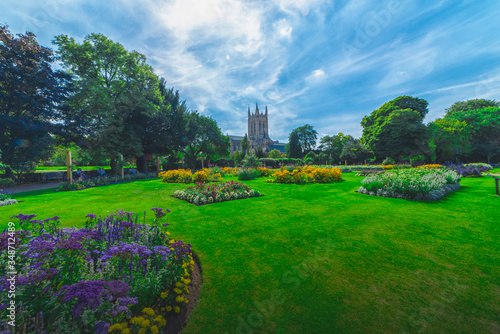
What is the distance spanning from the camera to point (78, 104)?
751 inches

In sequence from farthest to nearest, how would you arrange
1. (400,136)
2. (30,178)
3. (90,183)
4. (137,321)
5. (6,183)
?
(400,136) < (30,178) < (6,183) < (90,183) < (137,321)

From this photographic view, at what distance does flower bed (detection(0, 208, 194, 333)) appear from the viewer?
64.5 inches

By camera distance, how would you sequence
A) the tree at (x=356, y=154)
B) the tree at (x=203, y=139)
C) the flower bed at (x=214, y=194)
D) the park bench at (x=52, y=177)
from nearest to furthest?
the flower bed at (x=214, y=194) → the park bench at (x=52, y=177) → the tree at (x=203, y=139) → the tree at (x=356, y=154)

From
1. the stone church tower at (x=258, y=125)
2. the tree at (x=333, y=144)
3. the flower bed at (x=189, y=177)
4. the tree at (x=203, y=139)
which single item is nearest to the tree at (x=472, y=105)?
the tree at (x=333, y=144)

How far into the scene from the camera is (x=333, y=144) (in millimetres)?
50344

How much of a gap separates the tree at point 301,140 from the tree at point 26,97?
44.1 meters

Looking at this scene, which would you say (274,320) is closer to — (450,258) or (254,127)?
(450,258)

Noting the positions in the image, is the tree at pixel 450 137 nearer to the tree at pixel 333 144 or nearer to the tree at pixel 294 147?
the tree at pixel 333 144

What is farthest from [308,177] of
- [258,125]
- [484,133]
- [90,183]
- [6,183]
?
[258,125]

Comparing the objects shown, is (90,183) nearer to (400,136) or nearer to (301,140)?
(400,136)

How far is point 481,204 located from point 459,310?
739 cm

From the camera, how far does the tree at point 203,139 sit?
A: 1210 inches

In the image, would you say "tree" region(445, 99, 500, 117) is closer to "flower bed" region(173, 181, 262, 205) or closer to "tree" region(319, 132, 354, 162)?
"tree" region(319, 132, 354, 162)

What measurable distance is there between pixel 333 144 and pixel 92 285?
54.5m
